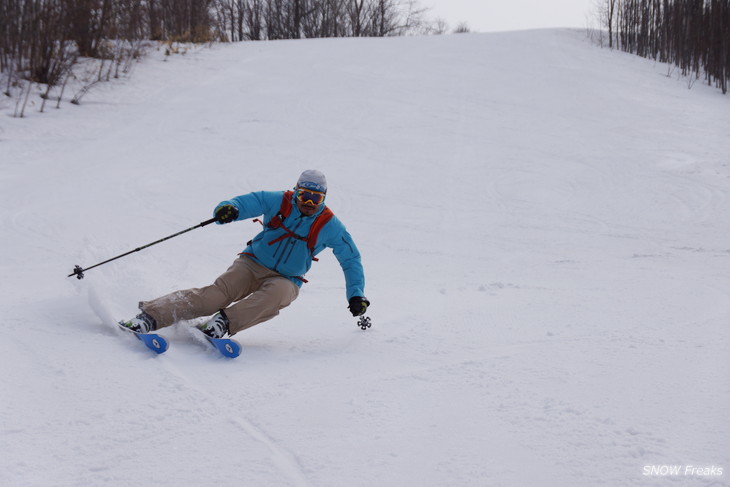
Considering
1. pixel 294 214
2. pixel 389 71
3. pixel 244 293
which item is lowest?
pixel 244 293

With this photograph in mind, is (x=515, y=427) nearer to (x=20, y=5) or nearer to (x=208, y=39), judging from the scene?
(x=20, y=5)

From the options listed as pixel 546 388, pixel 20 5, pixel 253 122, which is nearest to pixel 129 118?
pixel 253 122

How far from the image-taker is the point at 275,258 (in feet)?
14.6

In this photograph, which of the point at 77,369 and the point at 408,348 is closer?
the point at 77,369

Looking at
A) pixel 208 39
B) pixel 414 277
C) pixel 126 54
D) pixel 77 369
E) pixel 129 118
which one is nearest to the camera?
pixel 77 369

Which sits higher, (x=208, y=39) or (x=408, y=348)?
(x=208, y=39)

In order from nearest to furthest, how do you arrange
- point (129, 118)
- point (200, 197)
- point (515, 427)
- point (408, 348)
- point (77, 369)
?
point (515, 427), point (77, 369), point (408, 348), point (200, 197), point (129, 118)

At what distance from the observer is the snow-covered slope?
274cm

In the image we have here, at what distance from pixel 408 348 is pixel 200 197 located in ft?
18.4

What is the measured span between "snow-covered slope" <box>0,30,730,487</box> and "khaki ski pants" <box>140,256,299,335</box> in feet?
0.50

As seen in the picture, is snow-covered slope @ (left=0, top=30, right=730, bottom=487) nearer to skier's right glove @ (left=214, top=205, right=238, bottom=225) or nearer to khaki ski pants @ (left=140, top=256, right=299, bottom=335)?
khaki ski pants @ (left=140, top=256, right=299, bottom=335)

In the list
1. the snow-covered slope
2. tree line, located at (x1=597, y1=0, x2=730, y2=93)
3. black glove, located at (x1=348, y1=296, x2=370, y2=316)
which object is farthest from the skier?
tree line, located at (x1=597, y1=0, x2=730, y2=93)

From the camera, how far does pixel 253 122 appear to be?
12.7 metres

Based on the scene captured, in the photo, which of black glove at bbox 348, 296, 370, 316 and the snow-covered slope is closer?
the snow-covered slope
